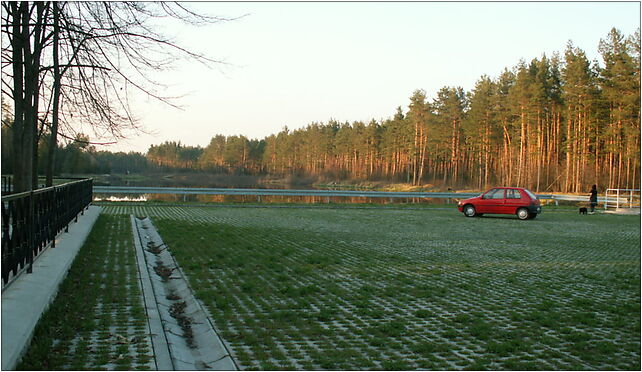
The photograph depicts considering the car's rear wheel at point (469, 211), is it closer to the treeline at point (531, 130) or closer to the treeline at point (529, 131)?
the treeline at point (529, 131)

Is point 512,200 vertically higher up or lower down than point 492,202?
higher up

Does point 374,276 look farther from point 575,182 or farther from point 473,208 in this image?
point 575,182

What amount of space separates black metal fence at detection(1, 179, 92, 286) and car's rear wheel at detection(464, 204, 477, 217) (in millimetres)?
18976

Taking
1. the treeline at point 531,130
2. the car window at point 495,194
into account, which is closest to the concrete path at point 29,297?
the car window at point 495,194

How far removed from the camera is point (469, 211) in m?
26.4

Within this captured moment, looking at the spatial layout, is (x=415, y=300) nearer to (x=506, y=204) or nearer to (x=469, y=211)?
(x=506, y=204)

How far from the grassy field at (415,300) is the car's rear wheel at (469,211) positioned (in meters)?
10.6

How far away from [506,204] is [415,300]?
19192 millimetres

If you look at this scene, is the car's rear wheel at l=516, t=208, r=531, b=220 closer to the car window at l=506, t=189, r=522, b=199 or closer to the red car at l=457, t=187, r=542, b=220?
the red car at l=457, t=187, r=542, b=220

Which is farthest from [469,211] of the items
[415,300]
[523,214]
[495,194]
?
[415,300]

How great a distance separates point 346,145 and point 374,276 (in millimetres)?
105182

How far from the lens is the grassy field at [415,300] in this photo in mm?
5297

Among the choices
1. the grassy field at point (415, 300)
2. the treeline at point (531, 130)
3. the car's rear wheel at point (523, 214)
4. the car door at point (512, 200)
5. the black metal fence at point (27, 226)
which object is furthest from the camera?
the treeline at point (531, 130)

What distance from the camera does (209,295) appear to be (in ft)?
25.0
